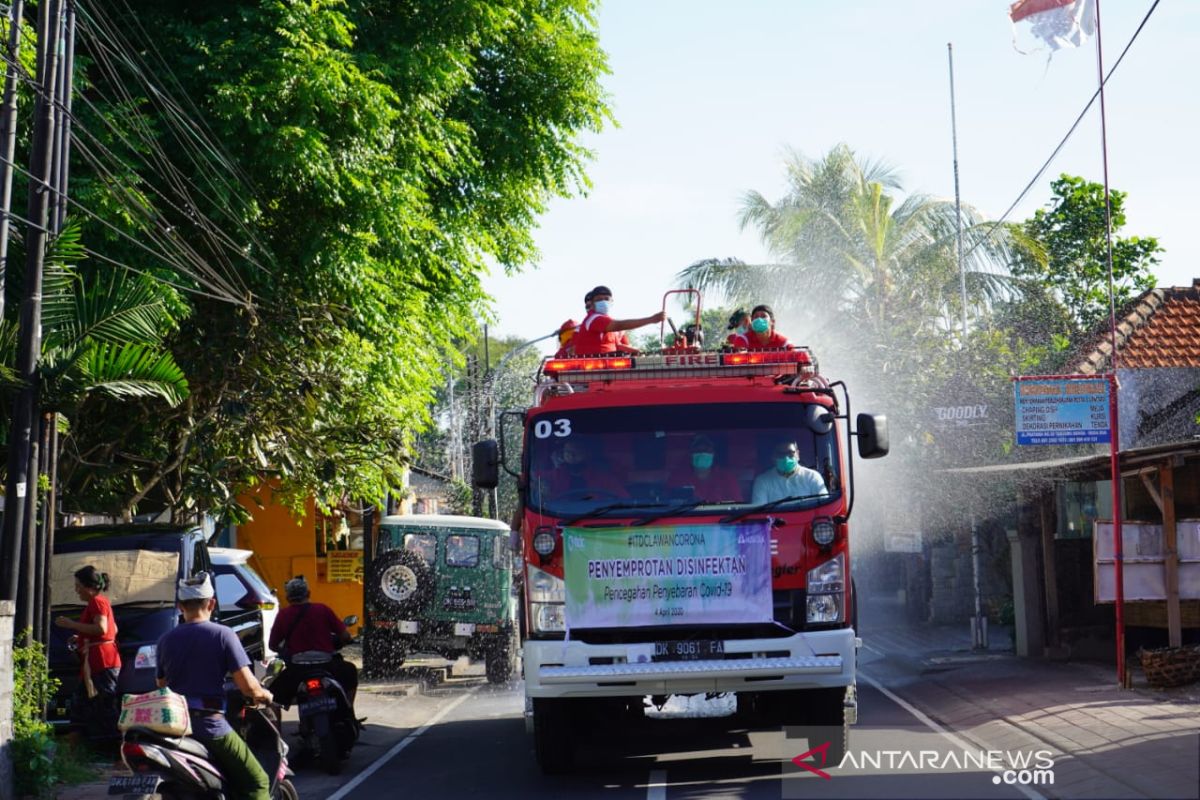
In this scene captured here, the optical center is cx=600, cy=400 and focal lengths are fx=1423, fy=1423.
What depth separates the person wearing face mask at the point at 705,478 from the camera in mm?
10453

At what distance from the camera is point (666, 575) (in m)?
10.2

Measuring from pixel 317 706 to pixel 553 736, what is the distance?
2.41 meters

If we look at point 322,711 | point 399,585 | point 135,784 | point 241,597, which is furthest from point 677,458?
point 399,585

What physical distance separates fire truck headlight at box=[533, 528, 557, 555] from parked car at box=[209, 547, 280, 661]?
623 cm

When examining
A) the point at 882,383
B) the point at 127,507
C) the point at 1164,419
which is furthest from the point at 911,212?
the point at 127,507

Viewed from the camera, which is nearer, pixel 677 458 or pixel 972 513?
pixel 677 458

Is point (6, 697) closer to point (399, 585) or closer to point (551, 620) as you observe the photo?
point (551, 620)

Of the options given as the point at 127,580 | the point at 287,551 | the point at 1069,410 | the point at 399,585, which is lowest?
the point at 399,585

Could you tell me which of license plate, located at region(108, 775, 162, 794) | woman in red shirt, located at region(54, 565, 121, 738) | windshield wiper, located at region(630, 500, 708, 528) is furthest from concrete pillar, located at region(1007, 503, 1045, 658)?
license plate, located at region(108, 775, 162, 794)

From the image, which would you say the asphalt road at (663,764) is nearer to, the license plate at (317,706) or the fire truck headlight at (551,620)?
the license plate at (317,706)

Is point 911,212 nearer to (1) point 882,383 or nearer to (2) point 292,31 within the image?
(1) point 882,383

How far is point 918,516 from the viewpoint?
2998 cm

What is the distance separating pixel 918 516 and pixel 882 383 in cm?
364

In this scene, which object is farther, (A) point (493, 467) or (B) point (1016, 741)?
(B) point (1016, 741)
